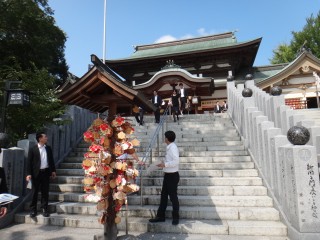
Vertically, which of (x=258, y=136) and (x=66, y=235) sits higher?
(x=258, y=136)

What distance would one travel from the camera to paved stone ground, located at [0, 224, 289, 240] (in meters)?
4.01

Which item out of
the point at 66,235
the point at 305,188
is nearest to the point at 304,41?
the point at 305,188

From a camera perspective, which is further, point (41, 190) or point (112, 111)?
point (41, 190)

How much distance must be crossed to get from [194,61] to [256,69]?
16.9ft

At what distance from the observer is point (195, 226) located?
427 centimetres

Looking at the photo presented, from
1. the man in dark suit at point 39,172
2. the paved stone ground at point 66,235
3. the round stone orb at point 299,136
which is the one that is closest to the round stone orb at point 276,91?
the round stone orb at point 299,136

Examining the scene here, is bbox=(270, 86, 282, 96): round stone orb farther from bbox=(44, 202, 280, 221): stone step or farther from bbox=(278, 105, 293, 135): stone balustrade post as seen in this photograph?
bbox=(44, 202, 280, 221): stone step

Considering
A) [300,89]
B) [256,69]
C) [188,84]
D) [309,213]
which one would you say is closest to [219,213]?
[309,213]

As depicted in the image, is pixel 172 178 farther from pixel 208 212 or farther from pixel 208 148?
pixel 208 148

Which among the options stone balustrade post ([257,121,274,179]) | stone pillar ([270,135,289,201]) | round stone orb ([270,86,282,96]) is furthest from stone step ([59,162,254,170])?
round stone orb ([270,86,282,96])

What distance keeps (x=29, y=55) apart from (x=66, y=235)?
670 inches

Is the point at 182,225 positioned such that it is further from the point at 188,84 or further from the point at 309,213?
the point at 188,84

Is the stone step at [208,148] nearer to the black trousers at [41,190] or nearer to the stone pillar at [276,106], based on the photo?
the stone pillar at [276,106]

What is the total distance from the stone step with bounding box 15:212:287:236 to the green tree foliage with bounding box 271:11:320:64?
24884 millimetres
